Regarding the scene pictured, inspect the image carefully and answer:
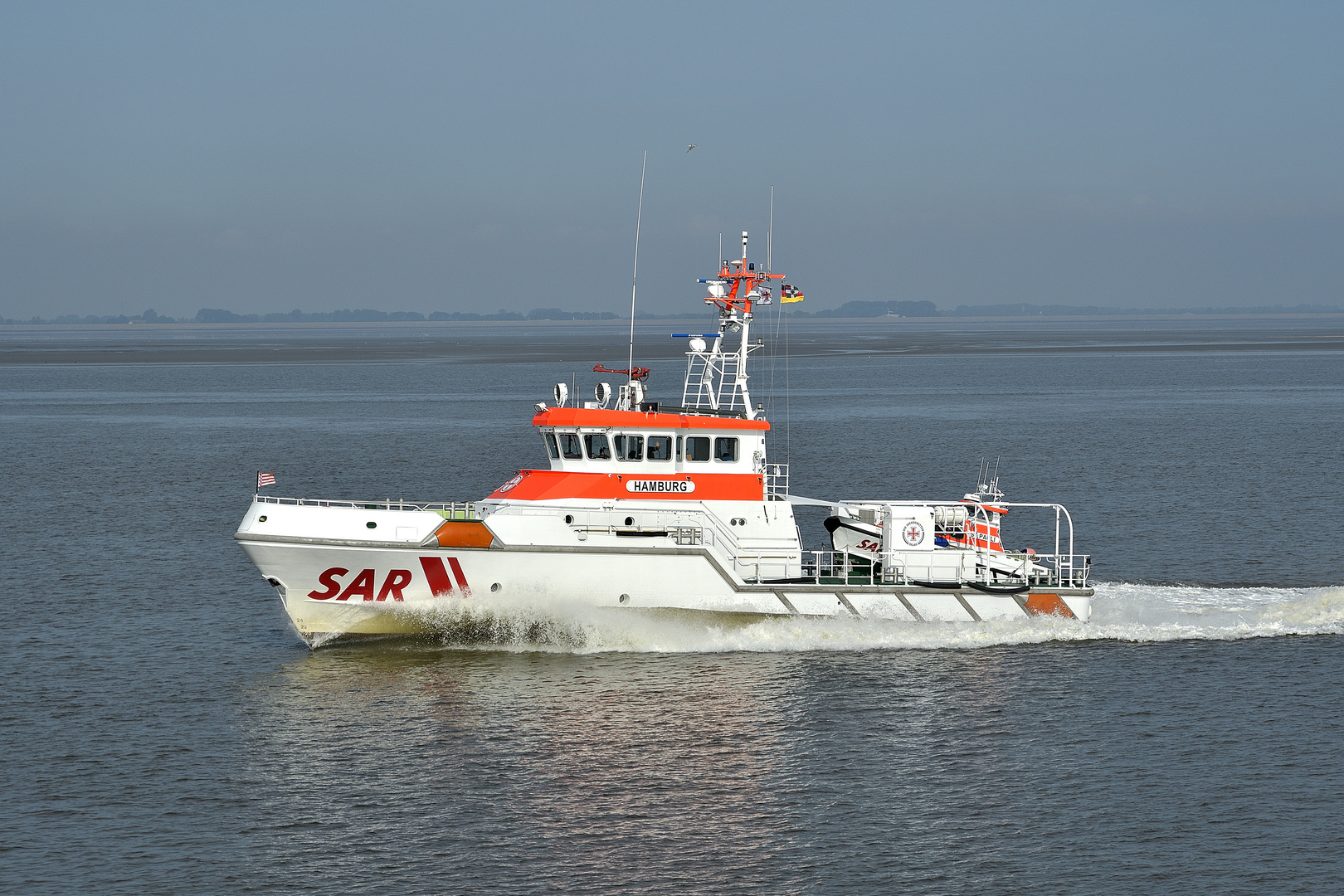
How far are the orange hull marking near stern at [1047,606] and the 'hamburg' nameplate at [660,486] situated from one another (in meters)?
6.78

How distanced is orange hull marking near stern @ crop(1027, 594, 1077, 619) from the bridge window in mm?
7386

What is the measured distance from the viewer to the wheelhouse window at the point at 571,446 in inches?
967

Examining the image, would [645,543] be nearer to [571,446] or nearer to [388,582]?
[571,446]

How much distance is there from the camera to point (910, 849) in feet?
54.1

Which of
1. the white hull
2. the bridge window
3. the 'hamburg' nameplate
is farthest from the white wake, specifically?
the bridge window

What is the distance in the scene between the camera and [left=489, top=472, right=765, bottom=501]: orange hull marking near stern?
24.3m

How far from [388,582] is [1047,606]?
12334 mm

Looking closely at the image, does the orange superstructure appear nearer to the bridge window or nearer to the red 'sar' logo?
the bridge window

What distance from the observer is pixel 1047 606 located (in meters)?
25.0

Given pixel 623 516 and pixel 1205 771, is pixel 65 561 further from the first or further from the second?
pixel 1205 771

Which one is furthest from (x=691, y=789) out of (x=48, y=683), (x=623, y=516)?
(x=48, y=683)

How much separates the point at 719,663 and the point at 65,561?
1947cm

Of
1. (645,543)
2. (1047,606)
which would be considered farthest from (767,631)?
(1047,606)

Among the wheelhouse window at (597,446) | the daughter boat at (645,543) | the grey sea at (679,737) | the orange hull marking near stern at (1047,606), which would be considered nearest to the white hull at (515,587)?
the daughter boat at (645,543)
